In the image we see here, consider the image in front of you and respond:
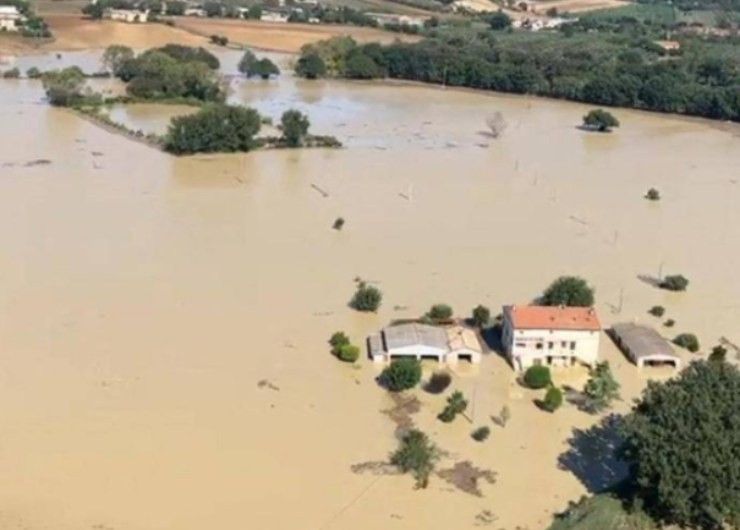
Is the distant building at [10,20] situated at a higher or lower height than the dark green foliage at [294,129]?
higher

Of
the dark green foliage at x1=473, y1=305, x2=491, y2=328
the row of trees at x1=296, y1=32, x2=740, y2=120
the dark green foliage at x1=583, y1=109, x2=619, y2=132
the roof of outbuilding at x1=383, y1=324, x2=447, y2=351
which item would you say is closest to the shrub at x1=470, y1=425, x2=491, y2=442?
the roof of outbuilding at x1=383, y1=324, x2=447, y2=351

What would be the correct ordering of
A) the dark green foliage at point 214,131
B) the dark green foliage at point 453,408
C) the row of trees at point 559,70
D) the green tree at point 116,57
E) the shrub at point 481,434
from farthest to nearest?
the green tree at point 116,57 → the row of trees at point 559,70 → the dark green foliage at point 214,131 → the dark green foliage at point 453,408 → the shrub at point 481,434

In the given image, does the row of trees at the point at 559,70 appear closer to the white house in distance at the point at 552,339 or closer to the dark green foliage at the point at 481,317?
the dark green foliage at the point at 481,317

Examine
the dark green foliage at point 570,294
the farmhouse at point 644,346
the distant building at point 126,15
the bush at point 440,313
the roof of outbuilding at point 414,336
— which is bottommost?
the farmhouse at point 644,346

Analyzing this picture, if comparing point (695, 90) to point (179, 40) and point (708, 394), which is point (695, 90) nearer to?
point (179, 40)

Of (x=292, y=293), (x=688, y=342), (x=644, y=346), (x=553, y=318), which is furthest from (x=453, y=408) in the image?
(x=292, y=293)

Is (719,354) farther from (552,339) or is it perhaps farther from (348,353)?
(348,353)


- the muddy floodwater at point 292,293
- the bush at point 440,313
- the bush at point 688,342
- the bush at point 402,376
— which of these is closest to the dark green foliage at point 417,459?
the muddy floodwater at point 292,293
